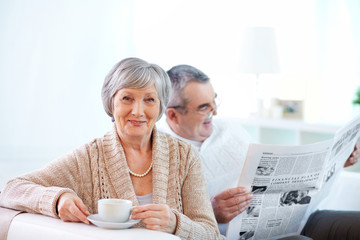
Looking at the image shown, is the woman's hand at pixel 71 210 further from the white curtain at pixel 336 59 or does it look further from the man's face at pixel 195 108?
the white curtain at pixel 336 59

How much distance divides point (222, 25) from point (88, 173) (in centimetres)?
278

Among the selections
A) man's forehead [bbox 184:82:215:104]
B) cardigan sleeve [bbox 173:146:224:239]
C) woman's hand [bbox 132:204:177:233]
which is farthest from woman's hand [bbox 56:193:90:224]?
man's forehead [bbox 184:82:215:104]

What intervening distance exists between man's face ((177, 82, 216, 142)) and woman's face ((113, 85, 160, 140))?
48 centimetres

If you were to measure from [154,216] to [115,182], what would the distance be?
24 cm

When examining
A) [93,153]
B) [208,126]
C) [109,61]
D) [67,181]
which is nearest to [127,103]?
[93,153]

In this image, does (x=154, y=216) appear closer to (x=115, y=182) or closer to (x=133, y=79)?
(x=115, y=182)

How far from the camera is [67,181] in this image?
4.83 feet

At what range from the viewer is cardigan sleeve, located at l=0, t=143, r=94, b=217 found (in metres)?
1.35

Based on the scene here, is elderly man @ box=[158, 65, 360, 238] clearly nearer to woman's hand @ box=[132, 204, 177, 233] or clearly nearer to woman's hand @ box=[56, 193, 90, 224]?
woman's hand @ box=[132, 204, 177, 233]

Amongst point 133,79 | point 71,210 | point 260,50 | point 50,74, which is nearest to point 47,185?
point 71,210

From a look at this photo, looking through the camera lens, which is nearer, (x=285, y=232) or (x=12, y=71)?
(x=285, y=232)

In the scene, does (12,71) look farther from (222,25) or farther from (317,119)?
(317,119)

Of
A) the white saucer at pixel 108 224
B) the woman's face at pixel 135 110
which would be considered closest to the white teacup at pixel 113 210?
the white saucer at pixel 108 224

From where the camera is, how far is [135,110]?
1.51 metres
